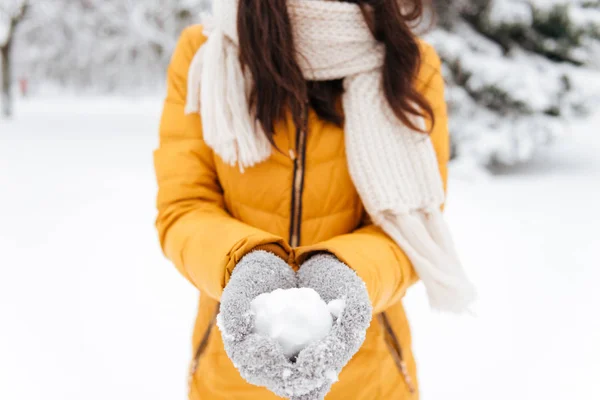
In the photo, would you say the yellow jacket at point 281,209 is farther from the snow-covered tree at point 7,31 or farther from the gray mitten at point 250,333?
the snow-covered tree at point 7,31

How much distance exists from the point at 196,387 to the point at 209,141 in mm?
531

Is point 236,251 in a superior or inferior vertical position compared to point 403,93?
inferior

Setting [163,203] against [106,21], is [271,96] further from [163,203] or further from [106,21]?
[106,21]

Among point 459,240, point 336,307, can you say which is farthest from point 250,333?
point 459,240

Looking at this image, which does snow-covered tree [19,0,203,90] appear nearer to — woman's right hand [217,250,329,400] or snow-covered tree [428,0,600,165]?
snow-covered tree [428,0,600,165]

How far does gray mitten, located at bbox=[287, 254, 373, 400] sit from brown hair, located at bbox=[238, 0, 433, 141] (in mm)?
346

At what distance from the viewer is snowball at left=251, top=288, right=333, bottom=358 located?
686 millimetres

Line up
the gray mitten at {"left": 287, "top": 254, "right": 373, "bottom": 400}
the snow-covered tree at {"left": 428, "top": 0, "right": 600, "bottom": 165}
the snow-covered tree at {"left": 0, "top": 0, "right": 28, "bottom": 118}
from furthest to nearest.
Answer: the snow-covered tree at {"left": 0, "top": 0, "right": 28, "bottom": 118} < the snow-covered tree at {"left": 428, "top": 0, "right": 600, "bottom": 165} < the gray mitten at {"left": 287, "top": 254, "right": 373, "bottom": 400}

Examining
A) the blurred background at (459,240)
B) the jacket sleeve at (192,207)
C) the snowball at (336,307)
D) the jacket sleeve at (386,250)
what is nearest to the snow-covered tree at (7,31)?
the blurred background at (459,240)

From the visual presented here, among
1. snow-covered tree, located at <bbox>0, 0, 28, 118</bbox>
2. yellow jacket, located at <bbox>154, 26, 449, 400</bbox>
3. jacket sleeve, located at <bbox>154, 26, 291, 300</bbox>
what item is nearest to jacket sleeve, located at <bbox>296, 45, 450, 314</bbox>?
yellow jacket, located at <bbox>154, 26, 449, 400</bbox>

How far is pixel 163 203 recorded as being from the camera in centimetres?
107

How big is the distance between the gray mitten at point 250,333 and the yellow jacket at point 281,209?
22 cm

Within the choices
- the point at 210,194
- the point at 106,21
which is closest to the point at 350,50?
the point at 210,194

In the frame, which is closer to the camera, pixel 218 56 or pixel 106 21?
pixel 218 56
